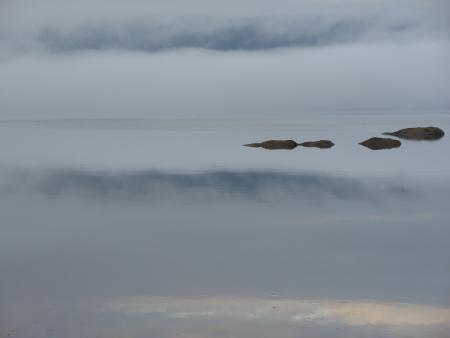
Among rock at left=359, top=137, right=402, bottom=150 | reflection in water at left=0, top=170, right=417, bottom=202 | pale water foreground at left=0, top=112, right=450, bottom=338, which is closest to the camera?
pale water foreground at left=0, top=112, right=450, bottom=338

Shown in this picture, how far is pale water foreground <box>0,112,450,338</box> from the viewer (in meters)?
9.48

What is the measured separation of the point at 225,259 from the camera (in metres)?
13.9

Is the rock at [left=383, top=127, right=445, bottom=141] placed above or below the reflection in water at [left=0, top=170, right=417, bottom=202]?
above

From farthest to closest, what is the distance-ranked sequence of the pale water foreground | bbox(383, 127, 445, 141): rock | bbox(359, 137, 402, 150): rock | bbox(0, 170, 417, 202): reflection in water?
bbox(383, 127, 445, 141): rock < bbox(359, 137, 402, 150): rock < bbox(0, 170, 417, 202): reflection in water < the pale water foreground

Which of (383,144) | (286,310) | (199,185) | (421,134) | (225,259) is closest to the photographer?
(286,310)

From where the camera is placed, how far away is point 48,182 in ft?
103

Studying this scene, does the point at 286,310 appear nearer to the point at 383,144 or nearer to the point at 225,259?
the point at 225,259

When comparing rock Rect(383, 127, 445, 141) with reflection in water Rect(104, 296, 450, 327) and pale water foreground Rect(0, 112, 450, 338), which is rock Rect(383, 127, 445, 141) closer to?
pale water foreground Rect(0, 112, 450, 338)

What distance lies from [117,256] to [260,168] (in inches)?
929

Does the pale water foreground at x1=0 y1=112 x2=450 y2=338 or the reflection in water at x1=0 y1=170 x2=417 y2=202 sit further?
the reflection in water at x1=0 y1=170 x2=417 y2=202

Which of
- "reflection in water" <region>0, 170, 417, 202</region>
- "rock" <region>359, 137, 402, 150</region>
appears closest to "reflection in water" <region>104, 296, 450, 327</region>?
"reflection in water" <region>0, 170, 417, 202</region>

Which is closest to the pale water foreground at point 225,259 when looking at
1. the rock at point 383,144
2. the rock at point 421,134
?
the rock at point 383,144

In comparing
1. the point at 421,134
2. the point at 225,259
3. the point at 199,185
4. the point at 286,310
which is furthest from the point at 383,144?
the point at 286,310

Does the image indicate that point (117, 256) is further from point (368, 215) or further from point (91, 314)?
point (368, 215)
